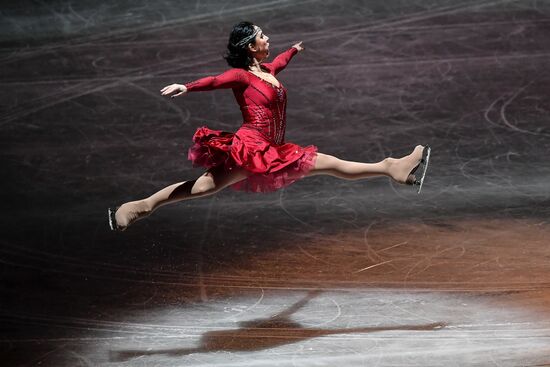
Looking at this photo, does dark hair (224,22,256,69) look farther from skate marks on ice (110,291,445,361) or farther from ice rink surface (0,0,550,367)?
skate marks on ice (110,291,445,361)

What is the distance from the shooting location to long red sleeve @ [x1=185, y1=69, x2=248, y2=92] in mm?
6309

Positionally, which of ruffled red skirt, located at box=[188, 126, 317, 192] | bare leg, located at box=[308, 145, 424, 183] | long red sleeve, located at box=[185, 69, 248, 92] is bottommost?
bare leg, located at box=[308, 145, 424, 183]

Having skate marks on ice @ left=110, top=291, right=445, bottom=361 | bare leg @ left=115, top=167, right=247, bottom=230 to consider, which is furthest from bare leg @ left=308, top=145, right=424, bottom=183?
skate marks on ice @ left=110, top=291, right=445, bottom=361

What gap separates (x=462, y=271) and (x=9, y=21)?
6660 millimetres

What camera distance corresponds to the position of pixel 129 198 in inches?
323

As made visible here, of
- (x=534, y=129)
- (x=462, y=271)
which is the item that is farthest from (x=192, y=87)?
A: (x=534, y=129)

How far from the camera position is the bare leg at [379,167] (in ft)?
21.5

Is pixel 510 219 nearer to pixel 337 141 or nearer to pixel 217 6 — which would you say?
pixel 337 141

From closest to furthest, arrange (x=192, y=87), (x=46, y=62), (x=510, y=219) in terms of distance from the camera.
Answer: (x=192, y=87)
(x=510, y=219)
(x=46, y=62)

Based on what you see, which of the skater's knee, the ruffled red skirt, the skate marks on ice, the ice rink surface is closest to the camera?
the skate marks on ice

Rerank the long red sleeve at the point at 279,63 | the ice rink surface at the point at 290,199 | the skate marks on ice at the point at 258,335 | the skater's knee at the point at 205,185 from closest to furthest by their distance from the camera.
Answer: the skate marks on ice at the point at 258,335 → the ice rink surface at the point at 290,199 → the skater's knee at the point at 205,185 → the long red sleeve at the point at 279,63

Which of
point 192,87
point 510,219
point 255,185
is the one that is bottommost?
point 510,219

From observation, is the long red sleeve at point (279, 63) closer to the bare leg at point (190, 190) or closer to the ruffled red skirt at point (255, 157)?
the ruffled red skirt at point (255, 157)

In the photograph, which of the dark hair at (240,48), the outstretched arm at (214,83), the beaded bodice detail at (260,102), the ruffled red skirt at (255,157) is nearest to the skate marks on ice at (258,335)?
the ruffled red skirt at (255,157)
